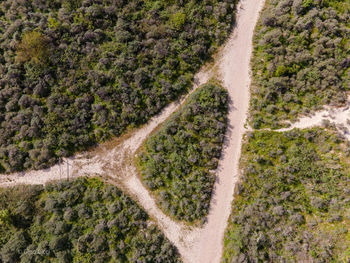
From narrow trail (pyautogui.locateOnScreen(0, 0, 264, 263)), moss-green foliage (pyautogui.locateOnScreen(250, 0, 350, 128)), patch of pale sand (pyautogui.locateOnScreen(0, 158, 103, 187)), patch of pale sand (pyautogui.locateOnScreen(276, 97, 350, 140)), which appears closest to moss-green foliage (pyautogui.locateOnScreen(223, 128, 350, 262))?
patch of pale sand (pyautogui.locateOnScreen(276, 97, 350, 140))

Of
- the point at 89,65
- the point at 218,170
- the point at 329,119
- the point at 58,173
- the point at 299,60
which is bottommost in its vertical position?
the point at 218,170

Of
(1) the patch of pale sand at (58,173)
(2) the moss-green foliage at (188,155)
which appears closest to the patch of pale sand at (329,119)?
(2) the moss-green foliage at (188,155)

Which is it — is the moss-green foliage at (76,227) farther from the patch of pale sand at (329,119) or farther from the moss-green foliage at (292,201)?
the patch of pale sand at (329,119)

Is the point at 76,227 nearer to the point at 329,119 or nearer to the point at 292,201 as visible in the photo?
the point at 292,201

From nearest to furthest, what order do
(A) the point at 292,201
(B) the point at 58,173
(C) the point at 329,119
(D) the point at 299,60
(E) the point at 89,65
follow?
(A) the point at 292,201 < (B) the point at 58,173 < (C) the point at 329,119 < (D) the point at 299,60 < (E) the point at 89,65

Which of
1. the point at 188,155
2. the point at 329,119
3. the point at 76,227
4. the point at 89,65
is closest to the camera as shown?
the point at 76,227

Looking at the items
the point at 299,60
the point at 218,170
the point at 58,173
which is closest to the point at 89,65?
the point at 58,173

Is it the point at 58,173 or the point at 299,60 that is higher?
A: the point at 299,60
